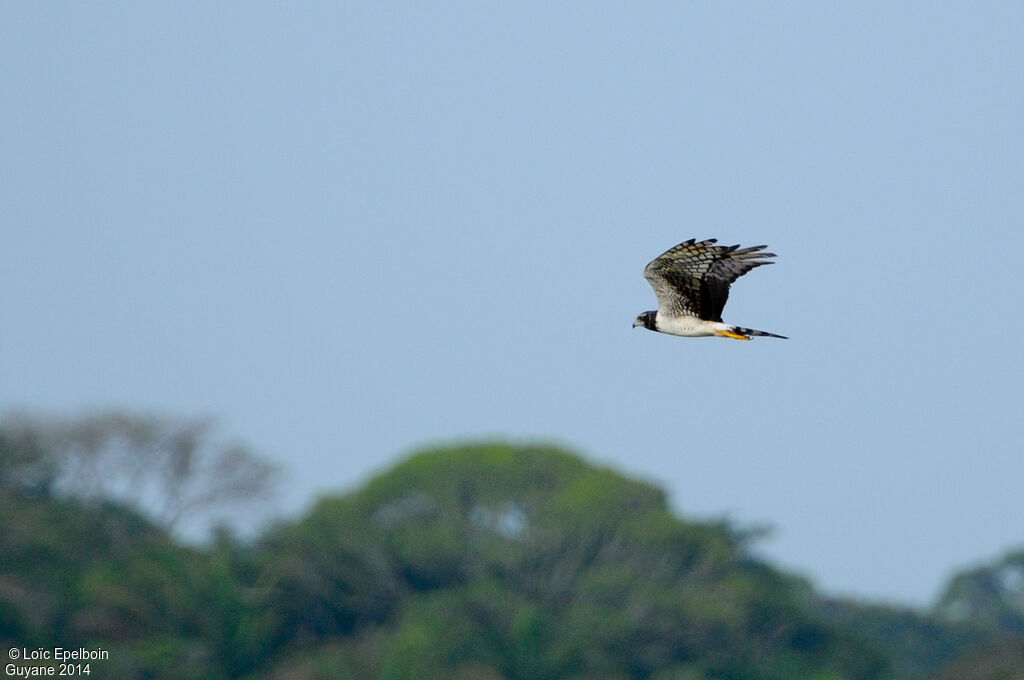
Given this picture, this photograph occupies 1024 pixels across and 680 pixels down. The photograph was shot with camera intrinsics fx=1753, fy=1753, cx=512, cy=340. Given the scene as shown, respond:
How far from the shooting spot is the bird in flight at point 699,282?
1892 centimetres

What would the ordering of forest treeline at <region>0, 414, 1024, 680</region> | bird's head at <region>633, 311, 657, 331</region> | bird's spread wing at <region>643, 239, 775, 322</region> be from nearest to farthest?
bird's spread wing at <region>643, 239, 775, 322</region>
bird's head at <region>633, 311, 657, 331</region>
forest treeline at <region>0, 414, 1024, 680</region>

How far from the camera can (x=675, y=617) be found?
52.9 m

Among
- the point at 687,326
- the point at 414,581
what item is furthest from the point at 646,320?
the point at 414,581

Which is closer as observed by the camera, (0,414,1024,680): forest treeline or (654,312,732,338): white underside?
(654,312,732,338): white underside

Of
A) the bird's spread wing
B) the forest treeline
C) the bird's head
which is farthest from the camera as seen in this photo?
the forest treeline

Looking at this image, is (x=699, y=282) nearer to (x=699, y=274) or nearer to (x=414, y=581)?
(x=699, y=274)

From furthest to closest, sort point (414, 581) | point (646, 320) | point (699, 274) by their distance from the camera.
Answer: point (414, 581) < point (646, 320) < point (699, 274)

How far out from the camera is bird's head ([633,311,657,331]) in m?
20.2

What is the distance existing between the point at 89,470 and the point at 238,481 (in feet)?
20.2

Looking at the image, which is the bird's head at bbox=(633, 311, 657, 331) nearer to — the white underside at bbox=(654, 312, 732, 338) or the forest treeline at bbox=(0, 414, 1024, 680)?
the white underside at bbox=(654, 312, 732, 338)

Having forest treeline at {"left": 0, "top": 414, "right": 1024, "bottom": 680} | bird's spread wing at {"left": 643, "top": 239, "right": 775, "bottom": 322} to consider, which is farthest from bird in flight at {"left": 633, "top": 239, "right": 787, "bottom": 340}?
forest treeline at {"left": 0, "top": 414, "right": 1024, "bottom": 680}

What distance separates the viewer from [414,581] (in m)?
55.0

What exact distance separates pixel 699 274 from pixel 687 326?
0.69 metres

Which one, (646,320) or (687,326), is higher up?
(646,320)
